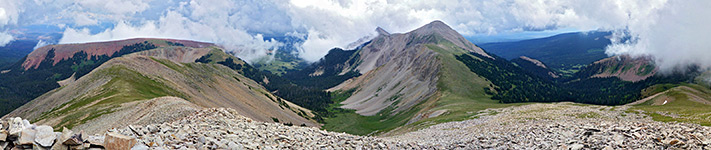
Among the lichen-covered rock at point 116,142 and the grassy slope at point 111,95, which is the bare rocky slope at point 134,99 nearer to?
the grassy slope at point 111,95

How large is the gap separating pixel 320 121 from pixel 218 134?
174150 millimetres

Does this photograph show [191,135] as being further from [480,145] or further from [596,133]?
[596,133]

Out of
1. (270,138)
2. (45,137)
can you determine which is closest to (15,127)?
(45,137)

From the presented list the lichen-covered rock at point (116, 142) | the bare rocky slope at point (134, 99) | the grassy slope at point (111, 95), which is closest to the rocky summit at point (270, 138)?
the lichen-covered rock at point (116, 142)

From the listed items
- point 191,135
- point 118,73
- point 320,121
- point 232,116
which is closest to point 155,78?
point 118,73

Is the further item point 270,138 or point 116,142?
point 270,138

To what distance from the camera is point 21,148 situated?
18.3 m

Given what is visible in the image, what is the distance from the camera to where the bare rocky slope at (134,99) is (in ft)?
246

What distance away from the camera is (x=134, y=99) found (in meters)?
99.8

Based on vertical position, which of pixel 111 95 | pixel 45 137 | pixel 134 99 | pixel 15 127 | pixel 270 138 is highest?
pixel 15 127

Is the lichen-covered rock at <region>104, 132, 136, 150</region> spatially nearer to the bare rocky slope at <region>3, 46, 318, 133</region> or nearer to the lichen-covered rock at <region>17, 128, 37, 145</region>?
the lichen-covered rock at <region>17, 128, 37, 145</region>

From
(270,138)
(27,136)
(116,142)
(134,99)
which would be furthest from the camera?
(134,99)

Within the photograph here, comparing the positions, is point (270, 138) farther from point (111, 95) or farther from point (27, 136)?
point (111, 95)

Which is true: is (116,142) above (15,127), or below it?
below
